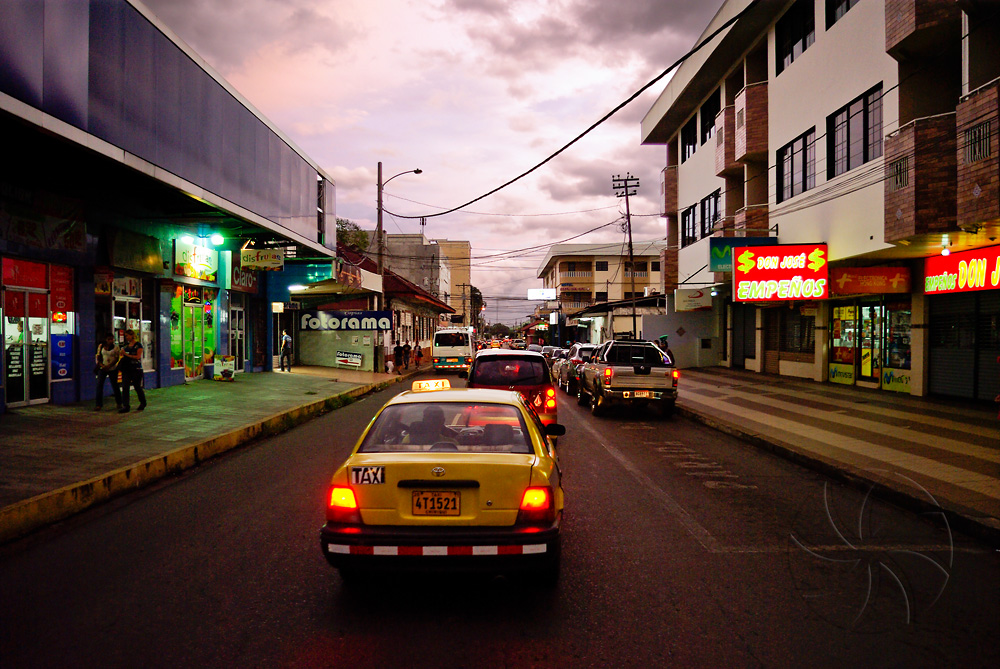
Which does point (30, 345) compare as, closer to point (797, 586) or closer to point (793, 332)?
point (797, 586)

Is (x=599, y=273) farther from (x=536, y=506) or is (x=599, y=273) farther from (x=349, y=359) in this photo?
(x=536, y=506)

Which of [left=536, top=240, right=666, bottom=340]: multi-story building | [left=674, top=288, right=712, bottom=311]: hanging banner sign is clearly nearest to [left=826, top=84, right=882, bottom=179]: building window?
[left=674, top=288, right=712, bottom=311]: hanging banner sign

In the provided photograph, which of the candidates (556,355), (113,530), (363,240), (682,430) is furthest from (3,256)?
(363,240)

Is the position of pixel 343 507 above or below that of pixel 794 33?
below

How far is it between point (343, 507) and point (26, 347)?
11.9 m

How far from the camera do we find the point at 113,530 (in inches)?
251

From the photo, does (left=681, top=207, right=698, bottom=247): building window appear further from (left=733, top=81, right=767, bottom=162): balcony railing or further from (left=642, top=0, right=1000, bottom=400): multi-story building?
(left=733, top=81, right=767, bottom=162): balcony railing

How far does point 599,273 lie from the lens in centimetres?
9262

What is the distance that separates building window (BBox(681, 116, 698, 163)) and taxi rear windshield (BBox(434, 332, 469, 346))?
15.1 m

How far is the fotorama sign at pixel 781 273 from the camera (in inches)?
755

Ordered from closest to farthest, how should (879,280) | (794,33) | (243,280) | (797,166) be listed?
(879,280)
(797,166)
(794,33)
(243,280)

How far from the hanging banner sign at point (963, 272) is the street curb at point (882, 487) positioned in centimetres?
675

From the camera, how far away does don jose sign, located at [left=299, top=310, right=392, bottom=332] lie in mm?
31734

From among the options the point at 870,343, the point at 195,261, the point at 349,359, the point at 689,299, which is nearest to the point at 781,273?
the point at 870,343
